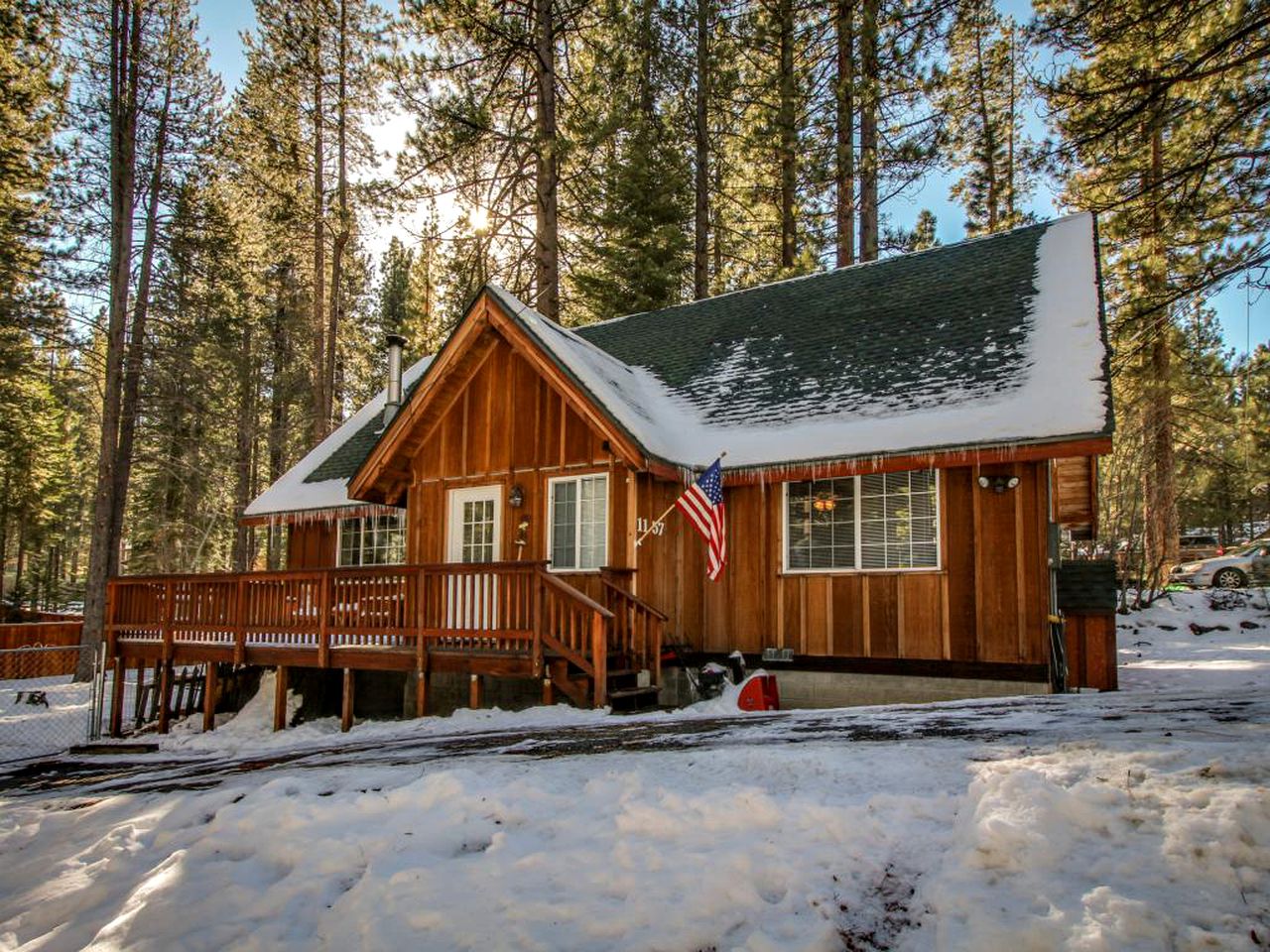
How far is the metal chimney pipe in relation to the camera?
14461mm

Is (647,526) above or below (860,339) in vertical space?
below

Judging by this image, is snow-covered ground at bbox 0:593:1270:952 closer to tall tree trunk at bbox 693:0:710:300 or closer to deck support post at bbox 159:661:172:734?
deck support post at bbox 159:661:172:734

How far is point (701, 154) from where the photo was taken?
2184 cm

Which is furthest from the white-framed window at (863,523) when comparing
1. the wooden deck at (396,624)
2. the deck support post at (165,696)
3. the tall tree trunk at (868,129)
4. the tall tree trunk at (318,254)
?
the tall tree trunk at (318,254)

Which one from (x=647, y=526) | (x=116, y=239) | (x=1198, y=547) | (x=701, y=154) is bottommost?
(x=1198, y=547)

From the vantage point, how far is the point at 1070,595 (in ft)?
29.7

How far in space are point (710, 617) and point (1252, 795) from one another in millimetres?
7969

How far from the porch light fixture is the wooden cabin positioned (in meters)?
0.02

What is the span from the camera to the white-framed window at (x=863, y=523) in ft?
30.2

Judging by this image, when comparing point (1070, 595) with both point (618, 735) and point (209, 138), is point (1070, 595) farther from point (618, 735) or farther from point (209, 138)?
point (209, 138)

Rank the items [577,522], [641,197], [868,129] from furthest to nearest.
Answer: [641,197] < [868,129] < [577,522]

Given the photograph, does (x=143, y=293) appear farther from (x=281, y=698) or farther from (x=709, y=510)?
(x=709, y=510)

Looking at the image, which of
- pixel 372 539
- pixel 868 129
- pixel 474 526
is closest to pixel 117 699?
pixel 372 539

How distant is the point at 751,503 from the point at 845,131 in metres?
11.8
